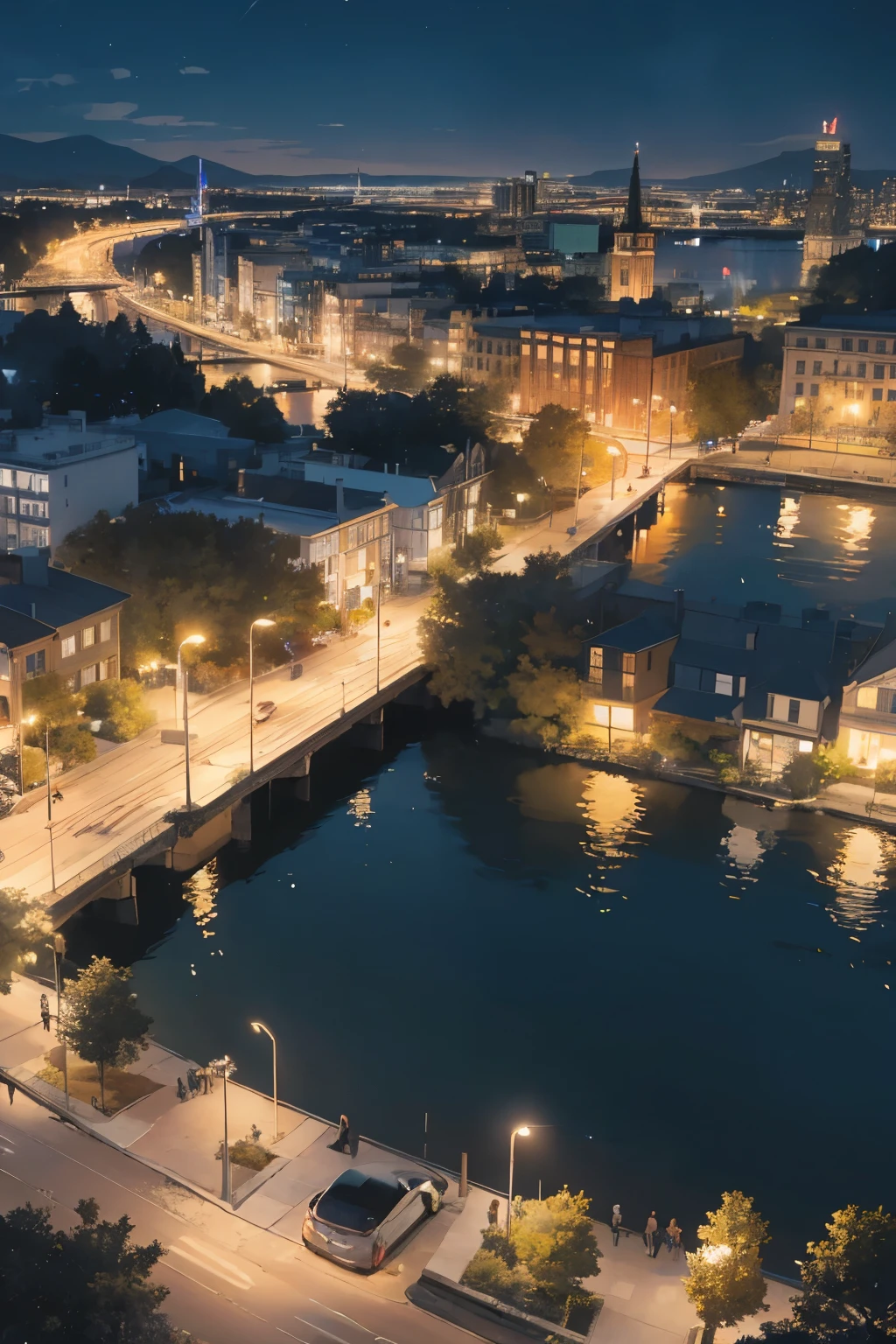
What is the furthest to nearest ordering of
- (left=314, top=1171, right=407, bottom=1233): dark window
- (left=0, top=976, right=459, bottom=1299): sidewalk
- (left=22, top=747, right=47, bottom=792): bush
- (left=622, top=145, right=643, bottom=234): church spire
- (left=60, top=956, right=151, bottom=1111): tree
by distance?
(left=622, top=145, right=643, bottom=234): church spire → (left=22, top=747, right=47, bottom=792): bush → (left=60, top=956, right=151, bottom=1111): tree → (left=0, top=976, right=459, bottom=1299): sidewalk → (left=314, top=1171, right=407, bottom=1233): dark window

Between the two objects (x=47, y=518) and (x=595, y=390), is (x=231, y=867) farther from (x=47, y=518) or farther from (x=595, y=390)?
(x=595, y=390)

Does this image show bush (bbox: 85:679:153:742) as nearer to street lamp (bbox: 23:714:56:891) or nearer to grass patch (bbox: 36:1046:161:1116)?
street lamp (bbox: 23:714:56:891)

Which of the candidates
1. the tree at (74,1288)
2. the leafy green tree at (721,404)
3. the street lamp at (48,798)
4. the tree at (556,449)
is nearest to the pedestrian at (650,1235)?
the tree at (74,1288)

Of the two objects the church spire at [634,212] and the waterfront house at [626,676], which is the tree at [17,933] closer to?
the waterfront house at [626,676]

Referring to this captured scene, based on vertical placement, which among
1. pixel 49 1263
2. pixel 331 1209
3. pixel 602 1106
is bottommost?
pixel 602 1106

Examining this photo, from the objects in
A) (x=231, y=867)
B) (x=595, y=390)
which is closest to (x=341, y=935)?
(x=231, y=867)

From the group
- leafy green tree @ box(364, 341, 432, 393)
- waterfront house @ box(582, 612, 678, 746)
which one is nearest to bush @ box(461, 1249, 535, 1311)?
waterfront house @ box(582, 612, 678, 746)

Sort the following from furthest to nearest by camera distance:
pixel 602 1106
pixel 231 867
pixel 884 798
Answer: pixel 884 798 < pixel 231 867 < pixel 602 1106
